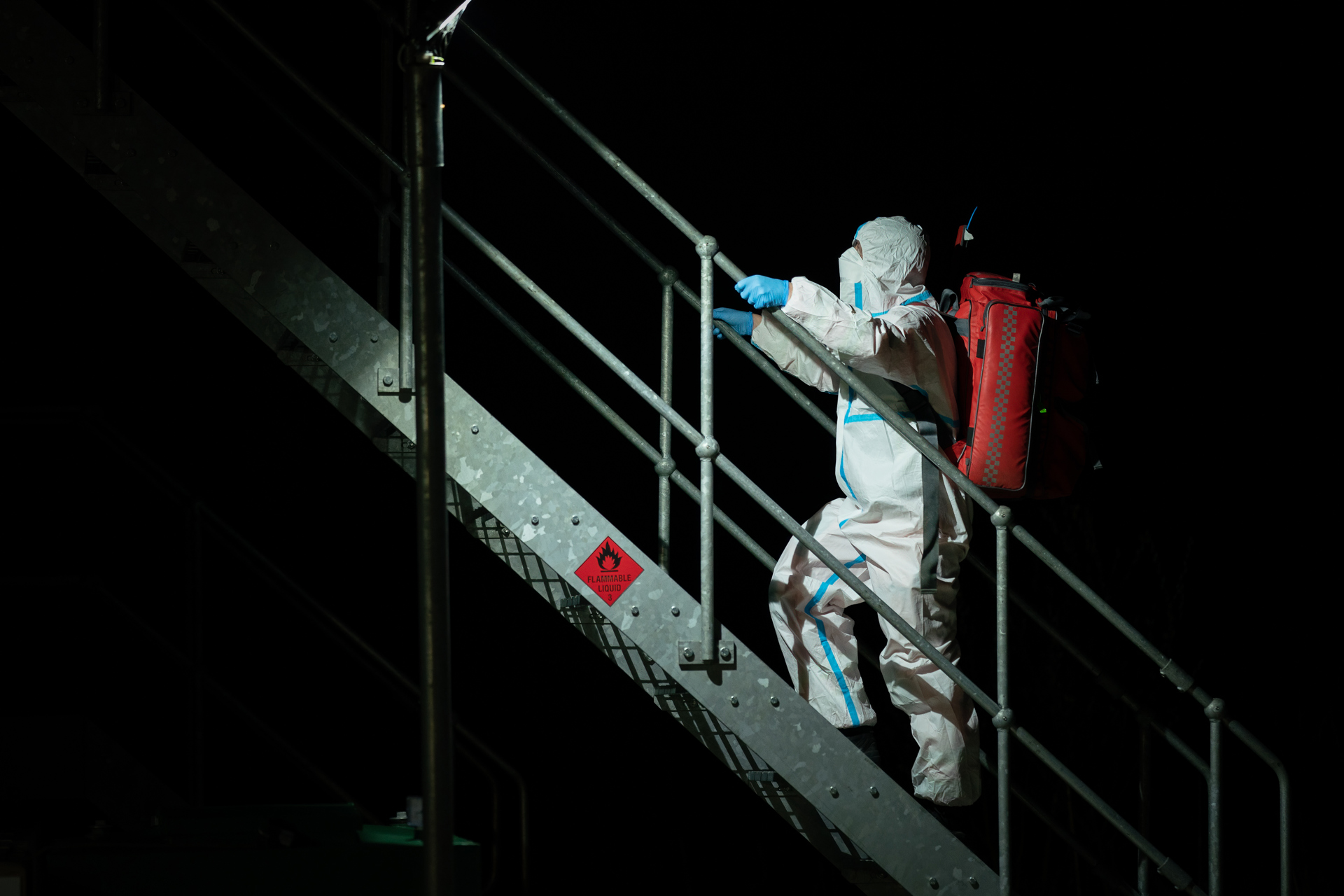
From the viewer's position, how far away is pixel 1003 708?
10.6 feet

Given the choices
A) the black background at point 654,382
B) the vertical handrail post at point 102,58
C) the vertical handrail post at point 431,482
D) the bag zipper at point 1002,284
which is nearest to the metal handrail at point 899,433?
the vertical handrail post at point 102,58

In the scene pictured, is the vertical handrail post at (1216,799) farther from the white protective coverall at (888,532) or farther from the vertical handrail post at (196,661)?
the vertical handrail post at (196,661)

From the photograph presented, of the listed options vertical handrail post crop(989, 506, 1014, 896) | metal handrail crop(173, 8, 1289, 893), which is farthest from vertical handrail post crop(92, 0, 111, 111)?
vertical handrail post crop(989, 506, 1014, 896)

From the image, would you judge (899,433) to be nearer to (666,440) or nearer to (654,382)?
(666,440)

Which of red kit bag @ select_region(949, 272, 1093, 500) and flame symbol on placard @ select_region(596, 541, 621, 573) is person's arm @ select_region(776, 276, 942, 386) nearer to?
red kit bag @ select_region(949, 272, 1093, 500)

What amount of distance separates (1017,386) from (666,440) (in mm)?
967

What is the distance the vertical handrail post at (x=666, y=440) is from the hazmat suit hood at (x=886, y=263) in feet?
1.62

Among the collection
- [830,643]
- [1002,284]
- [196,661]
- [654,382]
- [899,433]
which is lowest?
[830,643]

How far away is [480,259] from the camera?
231 inches

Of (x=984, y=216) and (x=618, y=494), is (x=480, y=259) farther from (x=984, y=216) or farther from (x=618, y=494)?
(x=984, y=216)

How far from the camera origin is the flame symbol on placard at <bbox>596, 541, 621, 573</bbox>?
3230 millimetres

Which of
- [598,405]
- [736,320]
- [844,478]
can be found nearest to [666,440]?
[598,405]

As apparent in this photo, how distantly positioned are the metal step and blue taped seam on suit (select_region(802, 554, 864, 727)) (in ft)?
0.89

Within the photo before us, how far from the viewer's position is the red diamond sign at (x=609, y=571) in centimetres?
323
